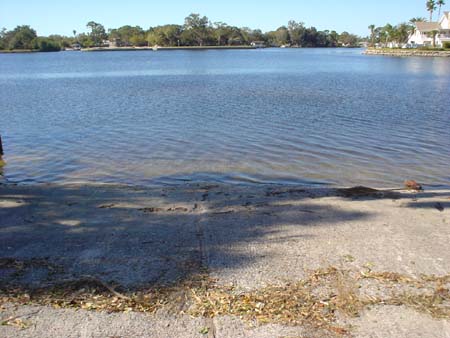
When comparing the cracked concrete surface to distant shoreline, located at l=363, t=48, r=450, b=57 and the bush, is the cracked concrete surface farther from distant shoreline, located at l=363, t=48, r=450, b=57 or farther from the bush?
the bush

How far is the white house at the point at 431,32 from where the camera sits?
12444 cm

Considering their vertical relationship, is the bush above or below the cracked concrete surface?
above

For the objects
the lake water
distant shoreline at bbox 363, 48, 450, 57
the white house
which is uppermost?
the white house

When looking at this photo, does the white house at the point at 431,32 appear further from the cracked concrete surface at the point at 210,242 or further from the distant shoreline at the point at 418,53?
the cracked concrete surface at the point at 210,242

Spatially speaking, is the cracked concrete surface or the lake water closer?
the cracked concrete surface

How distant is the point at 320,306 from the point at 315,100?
1014 inches

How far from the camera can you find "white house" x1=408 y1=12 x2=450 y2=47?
12444 centimetres

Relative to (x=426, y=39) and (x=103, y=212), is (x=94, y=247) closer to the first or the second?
(x=103, y=212)

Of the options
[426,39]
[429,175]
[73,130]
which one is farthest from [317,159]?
[426,39]

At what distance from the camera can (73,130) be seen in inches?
781

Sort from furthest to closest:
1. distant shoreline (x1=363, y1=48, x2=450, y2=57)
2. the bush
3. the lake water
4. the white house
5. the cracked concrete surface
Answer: the bush
the white house
distant shoreline (x1=363, y1=48, x2=450, y2=57)
the lake water
the cracked concrete surface

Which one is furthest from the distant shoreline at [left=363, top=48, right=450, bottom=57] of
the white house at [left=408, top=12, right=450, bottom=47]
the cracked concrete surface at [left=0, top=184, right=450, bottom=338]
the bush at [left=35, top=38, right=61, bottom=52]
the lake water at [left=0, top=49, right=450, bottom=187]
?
the bush at [left=35, top=38, right=61, bottom=52]

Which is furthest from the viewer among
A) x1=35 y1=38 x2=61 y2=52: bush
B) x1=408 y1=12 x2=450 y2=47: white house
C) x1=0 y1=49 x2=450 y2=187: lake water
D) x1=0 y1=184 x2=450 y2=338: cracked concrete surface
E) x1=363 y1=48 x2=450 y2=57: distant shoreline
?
x1=35 y1=38 x2=61 y2=52: bush

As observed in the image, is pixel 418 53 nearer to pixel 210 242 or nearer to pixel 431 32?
pixel 431 32
